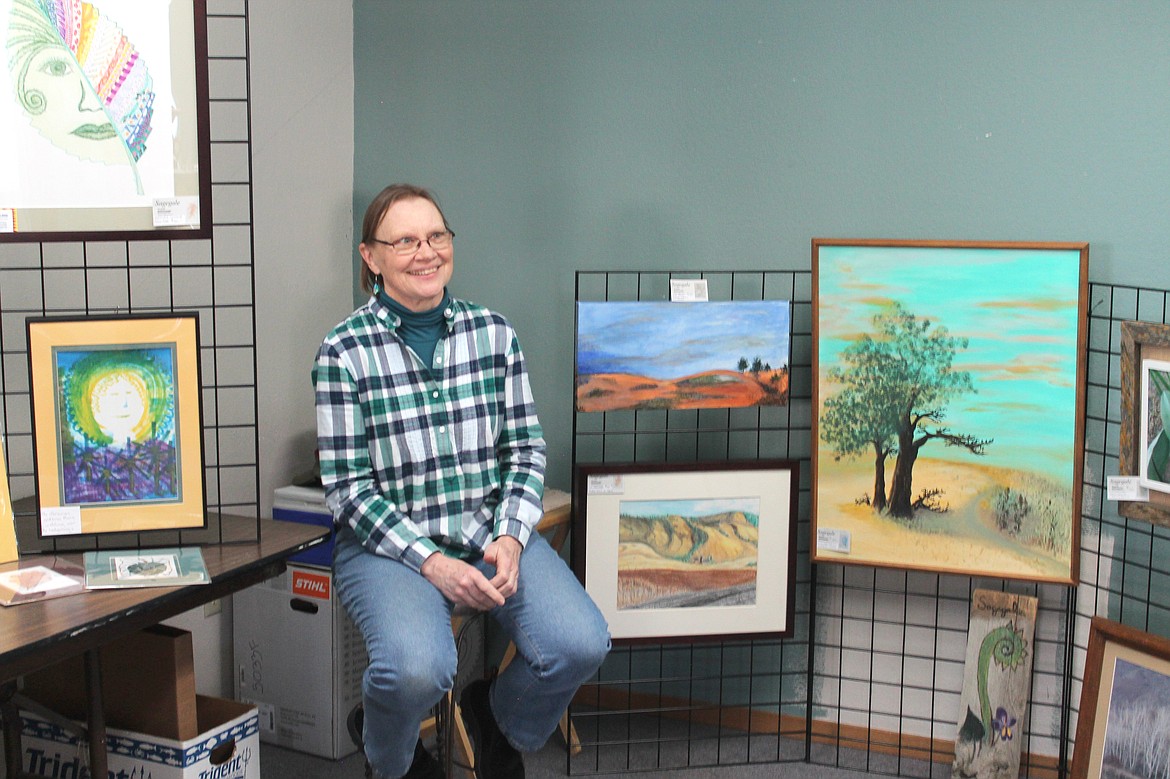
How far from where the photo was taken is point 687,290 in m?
Result: 2.73

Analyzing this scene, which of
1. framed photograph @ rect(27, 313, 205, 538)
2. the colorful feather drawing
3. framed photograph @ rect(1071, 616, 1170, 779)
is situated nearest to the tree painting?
framed photograph @ rect(1071, 616, 1170, 779)

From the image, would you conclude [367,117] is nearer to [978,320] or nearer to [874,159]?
[874,159]

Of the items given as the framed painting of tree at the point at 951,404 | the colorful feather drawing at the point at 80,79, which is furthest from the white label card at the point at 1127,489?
the colorful feather drawing at the point at 80,79

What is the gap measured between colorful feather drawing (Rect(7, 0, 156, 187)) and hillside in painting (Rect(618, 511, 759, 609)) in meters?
1.38

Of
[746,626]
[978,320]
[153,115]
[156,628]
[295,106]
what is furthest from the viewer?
[295,106]

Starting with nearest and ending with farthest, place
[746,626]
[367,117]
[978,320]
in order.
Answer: [978,320] < [746,626] < [367,117]

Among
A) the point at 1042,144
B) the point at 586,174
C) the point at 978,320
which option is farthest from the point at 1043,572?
the point at 586,174

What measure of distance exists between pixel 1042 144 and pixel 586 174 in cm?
115

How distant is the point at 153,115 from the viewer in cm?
212

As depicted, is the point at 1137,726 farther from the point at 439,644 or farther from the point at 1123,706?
the point at 439,644

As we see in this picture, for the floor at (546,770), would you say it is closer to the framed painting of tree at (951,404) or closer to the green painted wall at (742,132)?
the framed painting of tree at (951,404)

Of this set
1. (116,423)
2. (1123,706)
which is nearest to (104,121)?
(116,423)

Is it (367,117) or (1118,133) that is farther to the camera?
(367,117)

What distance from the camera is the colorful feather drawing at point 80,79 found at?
201 cm
